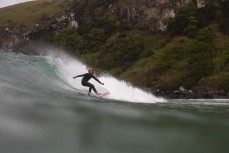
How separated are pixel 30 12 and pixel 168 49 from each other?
86107 millimetres

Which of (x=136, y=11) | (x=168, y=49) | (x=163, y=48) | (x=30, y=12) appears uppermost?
(x=30, y=12)

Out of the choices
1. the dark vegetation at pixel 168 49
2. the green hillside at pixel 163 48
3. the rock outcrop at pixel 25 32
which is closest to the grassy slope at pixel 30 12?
the rock outcrop at pixel 25 32

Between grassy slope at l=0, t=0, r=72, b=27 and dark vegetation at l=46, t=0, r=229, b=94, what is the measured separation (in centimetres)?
Result: 3012

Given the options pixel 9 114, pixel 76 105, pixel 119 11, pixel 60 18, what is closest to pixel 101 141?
pixel 9 114

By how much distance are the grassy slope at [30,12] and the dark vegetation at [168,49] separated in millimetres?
30121

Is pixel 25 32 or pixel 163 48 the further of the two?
pixel 25 32

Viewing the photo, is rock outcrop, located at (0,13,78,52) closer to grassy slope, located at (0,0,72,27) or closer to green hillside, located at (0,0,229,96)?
grassy slope, located at (0,0,72,27)

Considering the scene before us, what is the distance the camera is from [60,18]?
129250 mm

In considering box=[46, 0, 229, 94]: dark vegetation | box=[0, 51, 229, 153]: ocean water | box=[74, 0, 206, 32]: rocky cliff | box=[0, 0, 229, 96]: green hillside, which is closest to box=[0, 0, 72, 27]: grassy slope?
box=[74, 0, 206, 32]: rocky cliff

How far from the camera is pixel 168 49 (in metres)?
79.9

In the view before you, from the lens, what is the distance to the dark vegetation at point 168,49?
231 feet

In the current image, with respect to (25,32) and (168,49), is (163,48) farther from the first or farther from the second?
(25,32)

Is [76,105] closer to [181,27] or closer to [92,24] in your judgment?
[181,27]

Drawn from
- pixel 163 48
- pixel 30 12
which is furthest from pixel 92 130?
pixel 30 12
